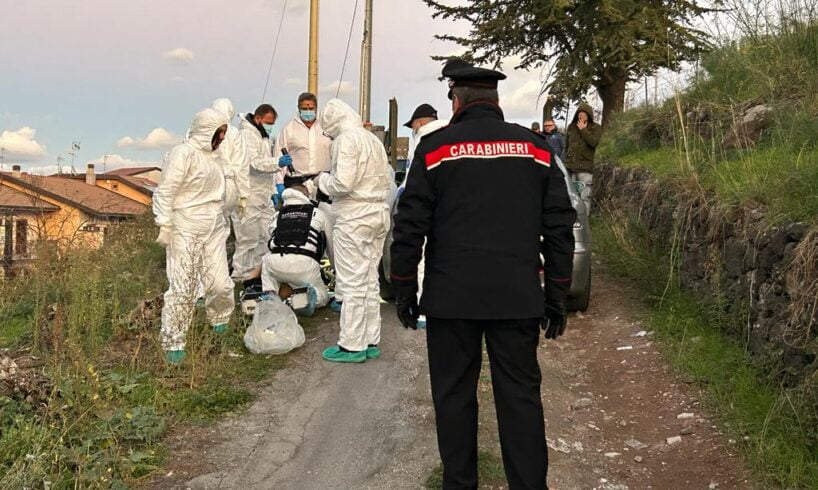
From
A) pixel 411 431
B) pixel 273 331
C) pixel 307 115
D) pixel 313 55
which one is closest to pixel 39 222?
pixel 307 115

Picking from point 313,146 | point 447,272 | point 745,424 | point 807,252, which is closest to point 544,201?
point 447,272

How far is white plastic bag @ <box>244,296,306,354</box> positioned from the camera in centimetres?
616

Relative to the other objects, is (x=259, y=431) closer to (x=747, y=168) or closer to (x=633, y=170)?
(x=747, y=168)

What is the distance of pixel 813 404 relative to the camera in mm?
3879

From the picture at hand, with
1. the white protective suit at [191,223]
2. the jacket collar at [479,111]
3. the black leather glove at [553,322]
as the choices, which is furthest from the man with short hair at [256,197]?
the black leather glove at [553,322]

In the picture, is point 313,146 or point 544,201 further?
point 313,146

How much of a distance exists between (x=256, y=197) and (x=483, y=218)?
18.6 feet

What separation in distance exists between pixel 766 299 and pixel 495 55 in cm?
1521

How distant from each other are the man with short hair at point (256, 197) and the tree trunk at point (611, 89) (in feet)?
34.7

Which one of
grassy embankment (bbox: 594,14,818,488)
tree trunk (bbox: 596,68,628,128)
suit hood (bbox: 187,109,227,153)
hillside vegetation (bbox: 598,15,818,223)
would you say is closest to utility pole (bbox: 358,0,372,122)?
tree trunk (bbox: 596,68,628,128)

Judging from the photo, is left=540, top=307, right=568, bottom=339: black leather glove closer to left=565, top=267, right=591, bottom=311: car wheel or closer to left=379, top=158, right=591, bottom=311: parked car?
left=379, top=158, right=591, bottom=311: parked car

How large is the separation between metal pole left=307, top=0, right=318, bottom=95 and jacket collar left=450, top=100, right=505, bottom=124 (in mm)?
12168

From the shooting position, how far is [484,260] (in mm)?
3254

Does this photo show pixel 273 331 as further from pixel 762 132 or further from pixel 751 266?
pixel 762 132
